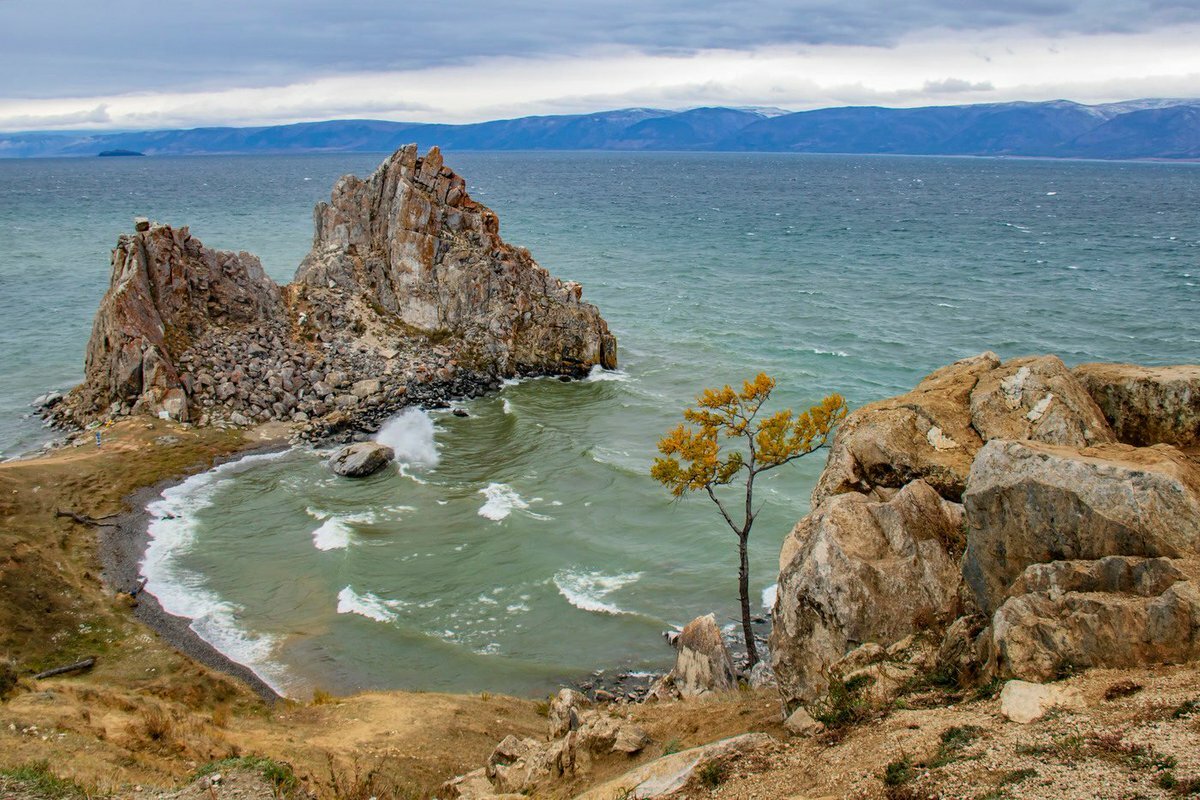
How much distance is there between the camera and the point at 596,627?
1374 inches

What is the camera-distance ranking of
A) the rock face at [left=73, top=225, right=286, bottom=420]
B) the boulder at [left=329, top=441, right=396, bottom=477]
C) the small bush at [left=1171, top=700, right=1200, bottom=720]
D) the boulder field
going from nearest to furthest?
the small bush at [left=1171, top=700, right=1200, bottom=720] < the boulder field < the boulder at [left=329, top=441, right=396, bottom=477] < the rock face at [left=73, top=225, right=286, bottom=420]

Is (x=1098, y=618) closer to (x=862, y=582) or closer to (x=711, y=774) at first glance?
(x=862, y=582)

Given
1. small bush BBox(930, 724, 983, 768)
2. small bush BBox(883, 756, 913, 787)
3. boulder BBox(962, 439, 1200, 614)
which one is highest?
boulder BBox(962, 439, 1200, 614)

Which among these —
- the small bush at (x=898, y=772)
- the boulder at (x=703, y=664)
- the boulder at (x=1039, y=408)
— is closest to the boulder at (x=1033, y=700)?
the small bush at (x=898, y=772)

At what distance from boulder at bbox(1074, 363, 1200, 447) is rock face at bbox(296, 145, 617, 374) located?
47.7m

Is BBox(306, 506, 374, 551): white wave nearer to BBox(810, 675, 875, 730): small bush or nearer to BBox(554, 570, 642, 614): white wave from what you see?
BBox(554, 570, 642, 614): white wave

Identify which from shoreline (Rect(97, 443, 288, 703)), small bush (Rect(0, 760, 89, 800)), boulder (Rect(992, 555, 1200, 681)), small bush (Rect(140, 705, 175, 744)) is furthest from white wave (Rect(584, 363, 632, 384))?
boulder (Rect(992, 555, 1200, 681))

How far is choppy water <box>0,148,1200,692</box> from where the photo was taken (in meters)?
34.5

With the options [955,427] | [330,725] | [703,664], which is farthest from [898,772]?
[330,725]

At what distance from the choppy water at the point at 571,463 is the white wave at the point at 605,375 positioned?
24.3 inches

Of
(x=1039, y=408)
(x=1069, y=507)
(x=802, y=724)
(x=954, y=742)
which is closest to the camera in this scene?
(x=954, y=742)

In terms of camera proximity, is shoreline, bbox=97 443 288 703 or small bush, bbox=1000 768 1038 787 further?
shoreline, bbox=97 443 288 703

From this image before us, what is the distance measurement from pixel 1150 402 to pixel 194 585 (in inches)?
1396

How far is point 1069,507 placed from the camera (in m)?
15.5
